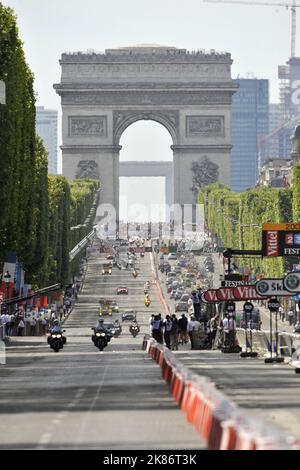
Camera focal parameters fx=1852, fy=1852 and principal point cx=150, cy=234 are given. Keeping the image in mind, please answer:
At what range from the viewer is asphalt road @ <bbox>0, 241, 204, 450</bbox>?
61.7 ft

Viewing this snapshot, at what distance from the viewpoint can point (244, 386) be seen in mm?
30953

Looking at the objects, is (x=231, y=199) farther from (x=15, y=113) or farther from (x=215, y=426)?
(x=215, y=426)

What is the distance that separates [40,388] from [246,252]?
1994cm

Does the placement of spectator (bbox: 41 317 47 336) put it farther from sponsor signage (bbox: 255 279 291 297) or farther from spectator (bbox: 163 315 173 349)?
sponsor signage (bbox: 255 279 291 297)

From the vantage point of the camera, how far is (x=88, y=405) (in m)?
25.3

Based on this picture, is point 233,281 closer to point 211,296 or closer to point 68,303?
point 211,296

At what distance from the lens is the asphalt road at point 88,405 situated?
18.8 m

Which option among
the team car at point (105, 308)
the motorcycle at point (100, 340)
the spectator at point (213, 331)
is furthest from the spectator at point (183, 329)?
the team car at point (105, 308)

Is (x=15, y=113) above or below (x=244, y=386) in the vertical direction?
above

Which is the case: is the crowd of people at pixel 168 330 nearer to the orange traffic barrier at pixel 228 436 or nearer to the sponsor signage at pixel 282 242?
the sponsor signage at pixel 282 242

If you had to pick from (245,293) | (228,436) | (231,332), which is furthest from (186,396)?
(231,332)

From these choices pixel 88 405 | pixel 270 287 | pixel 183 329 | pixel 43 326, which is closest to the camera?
pixel 88 405
